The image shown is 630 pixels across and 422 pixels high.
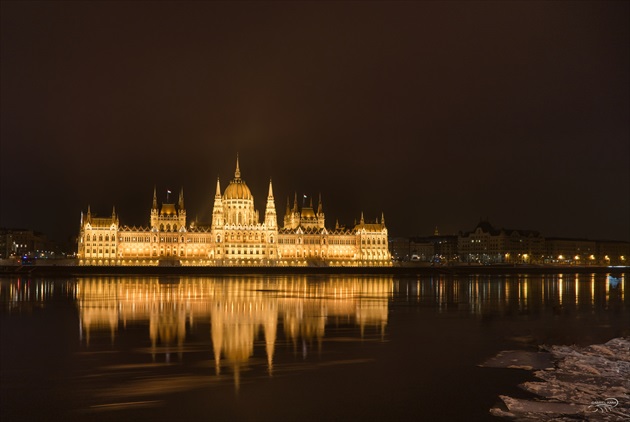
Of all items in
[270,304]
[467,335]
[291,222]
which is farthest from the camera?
[291,222]

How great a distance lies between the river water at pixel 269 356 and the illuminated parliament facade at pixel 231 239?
101m

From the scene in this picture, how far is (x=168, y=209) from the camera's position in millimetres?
154875

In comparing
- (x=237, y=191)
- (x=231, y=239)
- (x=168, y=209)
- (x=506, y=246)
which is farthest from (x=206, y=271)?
(x=506, y=246)

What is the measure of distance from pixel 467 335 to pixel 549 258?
586 feet

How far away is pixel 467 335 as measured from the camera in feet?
87.4

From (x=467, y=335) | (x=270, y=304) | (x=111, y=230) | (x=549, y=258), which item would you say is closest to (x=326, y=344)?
(x=467, y=335)

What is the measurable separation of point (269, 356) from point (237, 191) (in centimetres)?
13522

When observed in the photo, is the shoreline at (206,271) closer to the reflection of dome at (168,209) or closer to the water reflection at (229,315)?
the water reflection at (229,315)

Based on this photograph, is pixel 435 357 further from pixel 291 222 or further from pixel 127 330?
pixel 291 222

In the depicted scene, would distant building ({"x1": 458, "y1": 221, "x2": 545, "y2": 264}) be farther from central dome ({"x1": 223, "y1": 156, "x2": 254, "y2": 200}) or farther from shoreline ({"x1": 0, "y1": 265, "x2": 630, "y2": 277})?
shoreline ({"x1": 0, "y1": 265, "x2": 630, "y2": 277})

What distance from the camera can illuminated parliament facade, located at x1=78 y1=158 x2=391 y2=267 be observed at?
144 m

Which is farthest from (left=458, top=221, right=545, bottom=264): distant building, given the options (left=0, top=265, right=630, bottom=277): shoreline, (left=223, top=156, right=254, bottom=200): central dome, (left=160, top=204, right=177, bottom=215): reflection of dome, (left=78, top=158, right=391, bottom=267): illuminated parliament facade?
(left=160, top=204, right=177, bottom=215): reflection of dome

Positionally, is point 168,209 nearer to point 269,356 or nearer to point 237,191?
point 237,191

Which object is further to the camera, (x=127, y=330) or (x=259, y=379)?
(x=127, y=330)
